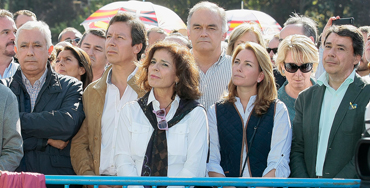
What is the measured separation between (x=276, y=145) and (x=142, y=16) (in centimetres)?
632

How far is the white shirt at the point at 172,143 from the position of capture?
3.43m

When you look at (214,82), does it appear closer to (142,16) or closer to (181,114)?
(181,114)

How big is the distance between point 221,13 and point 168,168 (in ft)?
6.71

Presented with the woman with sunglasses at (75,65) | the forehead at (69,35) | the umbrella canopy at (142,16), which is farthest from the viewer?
the umbrella canopy at (142,16)

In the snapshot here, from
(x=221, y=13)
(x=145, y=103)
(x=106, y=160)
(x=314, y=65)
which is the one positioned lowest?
(x=106, y=160)

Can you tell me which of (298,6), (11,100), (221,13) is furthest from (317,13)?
(11,100)

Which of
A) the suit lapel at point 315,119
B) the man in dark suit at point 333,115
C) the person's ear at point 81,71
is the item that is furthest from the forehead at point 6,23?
the suit lapel at point 315,119

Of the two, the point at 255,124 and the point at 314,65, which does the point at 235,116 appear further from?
the point at 314,65

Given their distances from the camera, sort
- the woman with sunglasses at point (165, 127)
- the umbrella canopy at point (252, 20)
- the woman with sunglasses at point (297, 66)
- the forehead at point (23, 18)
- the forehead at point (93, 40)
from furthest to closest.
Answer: the umbrella canopy at point (252, 20) < the forehead at point (23, 18) < the forehead at point (93, 40) < the woman with sunglasses at point (297, 66) < the woman with sunglasses at point (165, 127)

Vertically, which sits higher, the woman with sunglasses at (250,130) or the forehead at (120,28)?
the forehead at (120,28)

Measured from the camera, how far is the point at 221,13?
4773mm

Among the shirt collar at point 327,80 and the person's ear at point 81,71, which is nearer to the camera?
the shirt collar at point 327,80

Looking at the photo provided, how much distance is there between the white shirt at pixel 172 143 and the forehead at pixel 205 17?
138 cm

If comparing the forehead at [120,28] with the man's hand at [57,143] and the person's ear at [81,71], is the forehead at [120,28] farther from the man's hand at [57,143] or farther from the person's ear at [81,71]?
the man's hand at [57,143]
